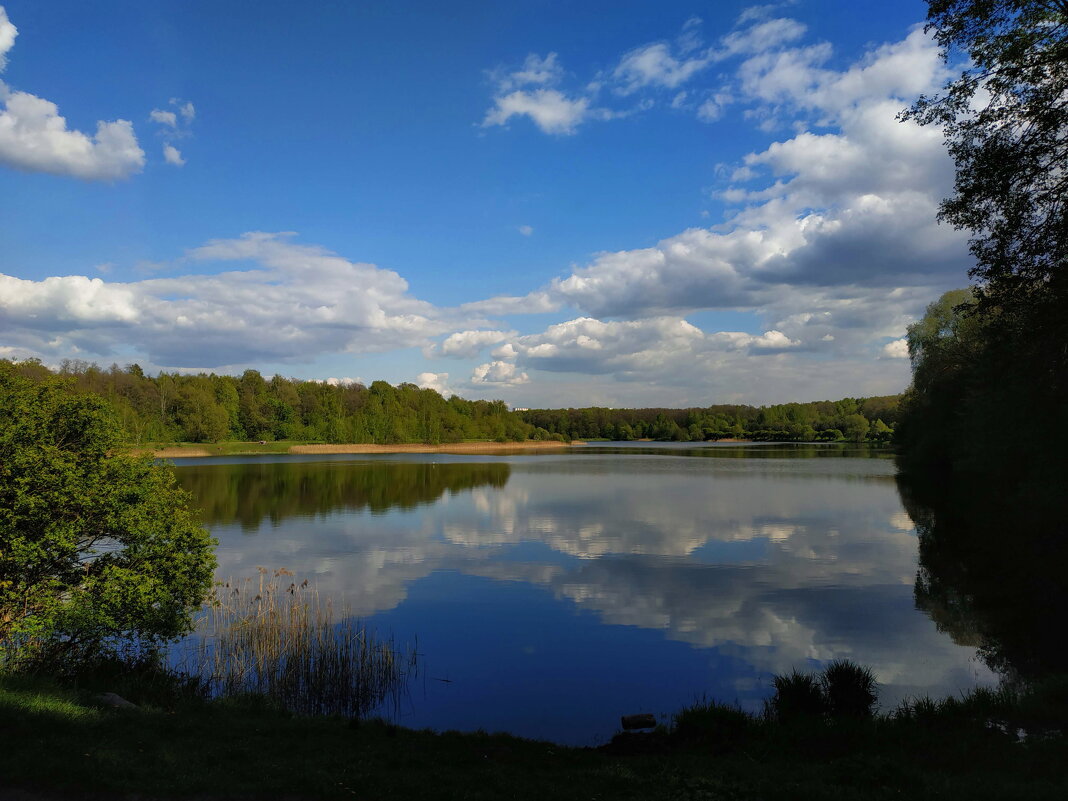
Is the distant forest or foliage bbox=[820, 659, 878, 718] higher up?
the distant forest

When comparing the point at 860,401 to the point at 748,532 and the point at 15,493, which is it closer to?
the point at 748,532

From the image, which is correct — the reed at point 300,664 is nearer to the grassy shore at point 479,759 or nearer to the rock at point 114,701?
the rock at point 114,701

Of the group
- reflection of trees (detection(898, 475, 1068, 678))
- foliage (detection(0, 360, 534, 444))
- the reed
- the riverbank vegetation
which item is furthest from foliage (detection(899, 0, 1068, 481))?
foliage (detection(0, 360, 534, 444))

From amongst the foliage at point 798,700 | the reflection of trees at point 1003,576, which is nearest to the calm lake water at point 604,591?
the reflection of trees at point 1003,576

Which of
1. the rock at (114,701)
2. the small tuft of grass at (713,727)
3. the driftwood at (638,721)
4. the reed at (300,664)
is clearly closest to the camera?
the small tuft of grass at (713,727)

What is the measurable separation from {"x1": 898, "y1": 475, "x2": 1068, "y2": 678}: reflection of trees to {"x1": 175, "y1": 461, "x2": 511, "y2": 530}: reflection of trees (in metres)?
25.6

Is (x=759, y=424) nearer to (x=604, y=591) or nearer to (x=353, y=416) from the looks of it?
(x=353, y=416)

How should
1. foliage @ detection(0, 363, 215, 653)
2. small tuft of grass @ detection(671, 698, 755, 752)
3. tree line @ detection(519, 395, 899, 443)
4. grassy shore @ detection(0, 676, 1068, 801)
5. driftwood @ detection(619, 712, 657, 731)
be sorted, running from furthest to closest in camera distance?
tree line @ detection(519, 395, 899, 443) < foliage @ detection(0, 363, 215, 653) < driftwood @ detection(619, 712, 657, 731) < small tuft of grass @ detection(671, 698, 755, 752) < grassy shore @ detection(0, 676, 1068, 801)

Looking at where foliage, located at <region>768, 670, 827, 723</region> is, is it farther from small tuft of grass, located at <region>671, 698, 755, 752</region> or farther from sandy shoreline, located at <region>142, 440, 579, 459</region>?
sandy shoreline, located at <region>142, 440, 579, 459</region>

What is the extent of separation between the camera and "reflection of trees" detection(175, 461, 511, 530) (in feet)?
114

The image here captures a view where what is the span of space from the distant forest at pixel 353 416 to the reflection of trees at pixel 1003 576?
69.4 metres

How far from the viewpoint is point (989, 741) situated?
758 centimetres

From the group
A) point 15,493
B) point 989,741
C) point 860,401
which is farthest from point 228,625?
point 860,401

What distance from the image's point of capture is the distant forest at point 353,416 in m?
101
